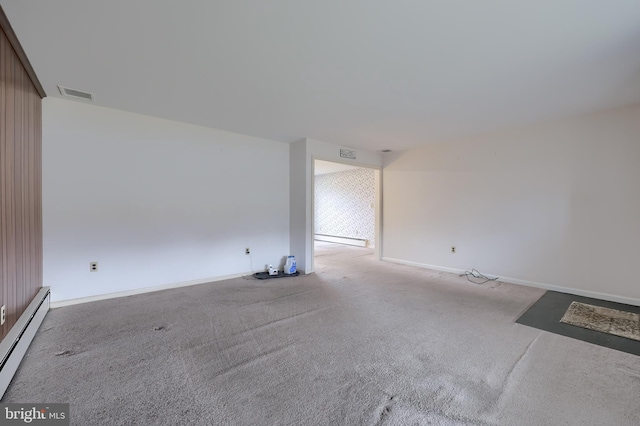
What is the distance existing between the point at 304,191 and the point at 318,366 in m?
3.07

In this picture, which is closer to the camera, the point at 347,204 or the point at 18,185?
the point at 18,185

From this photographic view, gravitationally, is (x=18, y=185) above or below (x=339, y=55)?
below

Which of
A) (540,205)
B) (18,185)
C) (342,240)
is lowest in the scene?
(342,240)

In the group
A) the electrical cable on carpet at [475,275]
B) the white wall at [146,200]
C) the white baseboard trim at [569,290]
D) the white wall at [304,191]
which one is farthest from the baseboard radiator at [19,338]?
the white baseboard trim at [569,290]

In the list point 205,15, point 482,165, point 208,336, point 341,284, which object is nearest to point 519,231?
point 482,165

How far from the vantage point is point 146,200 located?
354cm

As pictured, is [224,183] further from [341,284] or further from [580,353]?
[580,353]

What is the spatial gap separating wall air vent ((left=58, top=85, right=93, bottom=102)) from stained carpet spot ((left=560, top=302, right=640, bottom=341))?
562 centimetres

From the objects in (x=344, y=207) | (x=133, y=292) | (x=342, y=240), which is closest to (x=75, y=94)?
(x=133, y=292)

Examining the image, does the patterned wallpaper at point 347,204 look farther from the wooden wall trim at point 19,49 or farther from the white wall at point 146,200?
the wooden wall trim at point 19,49

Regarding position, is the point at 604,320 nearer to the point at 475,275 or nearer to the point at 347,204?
the point at 475,275

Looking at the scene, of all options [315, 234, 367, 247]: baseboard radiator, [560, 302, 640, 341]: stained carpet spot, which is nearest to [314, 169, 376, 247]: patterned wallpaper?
[315, 234, 367, 247]: baseboard radiator

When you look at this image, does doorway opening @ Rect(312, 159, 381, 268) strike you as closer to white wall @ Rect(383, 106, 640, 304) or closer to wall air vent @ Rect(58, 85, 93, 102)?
white wall @ Rect(383, 106, 640, 304)

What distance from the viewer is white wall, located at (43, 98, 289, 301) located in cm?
305
